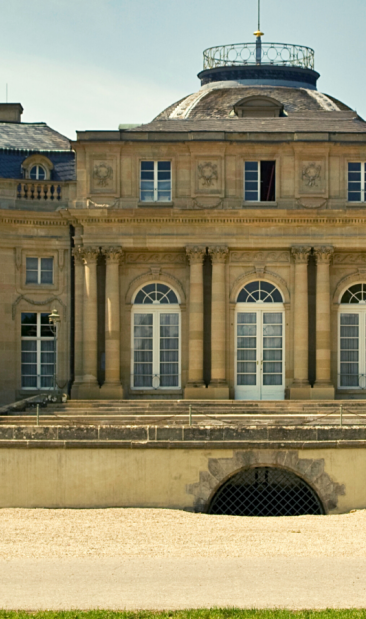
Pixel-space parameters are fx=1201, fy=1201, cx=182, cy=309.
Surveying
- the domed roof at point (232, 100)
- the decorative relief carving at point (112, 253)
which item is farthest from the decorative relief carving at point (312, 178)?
the decorative relief carving at point (112, 253)

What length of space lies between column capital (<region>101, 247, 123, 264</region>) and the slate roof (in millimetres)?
4015

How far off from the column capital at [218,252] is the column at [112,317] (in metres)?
2.92

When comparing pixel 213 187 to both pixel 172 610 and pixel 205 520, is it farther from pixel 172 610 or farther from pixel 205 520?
pixel 172 610

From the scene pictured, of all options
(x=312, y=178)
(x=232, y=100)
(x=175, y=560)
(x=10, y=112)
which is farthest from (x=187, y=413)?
(x=10, y=112)

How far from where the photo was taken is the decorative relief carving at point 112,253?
1513 inches

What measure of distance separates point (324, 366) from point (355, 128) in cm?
804

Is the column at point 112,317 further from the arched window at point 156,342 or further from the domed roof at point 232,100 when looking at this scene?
the domed roof at point 232,100

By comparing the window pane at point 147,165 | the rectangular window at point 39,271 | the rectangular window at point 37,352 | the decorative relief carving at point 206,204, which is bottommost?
the rectangular window at point 37,352

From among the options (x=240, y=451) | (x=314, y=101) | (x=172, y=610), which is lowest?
(x=172, y=610)

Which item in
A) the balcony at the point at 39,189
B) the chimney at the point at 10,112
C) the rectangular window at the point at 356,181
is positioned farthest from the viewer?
the chimney at the point at 10,112

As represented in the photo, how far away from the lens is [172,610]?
1889cm

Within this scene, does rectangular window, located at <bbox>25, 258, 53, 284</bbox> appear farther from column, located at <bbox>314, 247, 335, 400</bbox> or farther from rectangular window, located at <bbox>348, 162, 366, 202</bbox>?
rectangular window, located at <bbox>348, 162, 366, 202</bbox>

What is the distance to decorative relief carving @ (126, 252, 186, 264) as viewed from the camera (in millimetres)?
39094

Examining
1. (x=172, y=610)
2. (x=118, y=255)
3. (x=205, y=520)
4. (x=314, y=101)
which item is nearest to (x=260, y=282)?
(x=118, y=255)
